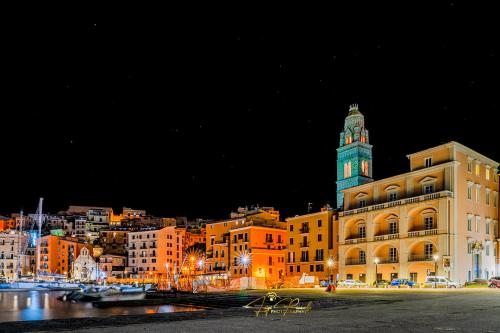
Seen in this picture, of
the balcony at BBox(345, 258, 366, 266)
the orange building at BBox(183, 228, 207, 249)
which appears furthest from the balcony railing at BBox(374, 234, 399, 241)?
the orange building at BBox(183, 228, 207, 249)

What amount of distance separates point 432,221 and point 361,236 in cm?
1267

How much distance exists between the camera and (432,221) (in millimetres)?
61250

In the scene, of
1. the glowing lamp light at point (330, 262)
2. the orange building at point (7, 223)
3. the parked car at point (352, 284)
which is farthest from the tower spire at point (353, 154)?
the orange building at point (7, 223)

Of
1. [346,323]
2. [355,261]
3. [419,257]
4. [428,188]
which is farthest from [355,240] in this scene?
[346,323]

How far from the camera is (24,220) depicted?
17688cm

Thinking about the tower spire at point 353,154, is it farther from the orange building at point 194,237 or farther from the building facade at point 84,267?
the building facade at point 84,267

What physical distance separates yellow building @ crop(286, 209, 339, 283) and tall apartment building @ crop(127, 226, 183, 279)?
44123 millimetres

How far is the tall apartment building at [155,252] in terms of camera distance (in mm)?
120312

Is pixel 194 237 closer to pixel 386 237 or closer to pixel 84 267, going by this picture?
pixel 84 267

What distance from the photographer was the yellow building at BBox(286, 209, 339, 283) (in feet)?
256

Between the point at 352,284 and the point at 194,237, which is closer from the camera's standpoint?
the point at 352,284

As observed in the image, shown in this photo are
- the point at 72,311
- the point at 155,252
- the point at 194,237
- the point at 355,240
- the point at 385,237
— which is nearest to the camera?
the point at 72,311

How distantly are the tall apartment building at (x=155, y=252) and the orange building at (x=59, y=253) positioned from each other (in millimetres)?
22637

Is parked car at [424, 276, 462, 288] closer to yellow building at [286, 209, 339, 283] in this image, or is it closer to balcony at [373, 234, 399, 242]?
balcony at [373, 234, 399, 242]
